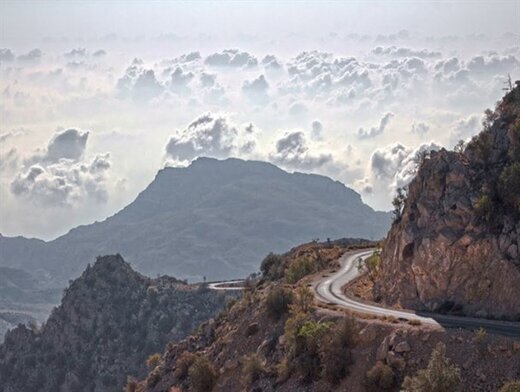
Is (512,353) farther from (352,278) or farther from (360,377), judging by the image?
(352,278)

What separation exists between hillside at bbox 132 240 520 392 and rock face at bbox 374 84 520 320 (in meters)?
9.82

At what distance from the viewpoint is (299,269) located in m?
116

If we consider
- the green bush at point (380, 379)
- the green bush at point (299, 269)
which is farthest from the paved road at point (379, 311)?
the green bush at point (380, 379)

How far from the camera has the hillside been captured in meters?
58.2

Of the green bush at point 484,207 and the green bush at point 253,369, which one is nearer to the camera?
the green bush at point 253,369

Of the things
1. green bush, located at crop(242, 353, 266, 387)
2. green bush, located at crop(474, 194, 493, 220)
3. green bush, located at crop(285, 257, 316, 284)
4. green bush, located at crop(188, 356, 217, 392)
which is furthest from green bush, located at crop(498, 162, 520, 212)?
green bush, located at crop(285, 257, 316, 284)

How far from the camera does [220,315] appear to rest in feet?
333

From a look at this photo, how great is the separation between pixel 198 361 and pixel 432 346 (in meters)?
28.9

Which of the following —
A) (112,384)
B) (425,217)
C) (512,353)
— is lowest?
(112,384)

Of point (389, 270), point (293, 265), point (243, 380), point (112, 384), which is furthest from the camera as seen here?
point (112, 384)

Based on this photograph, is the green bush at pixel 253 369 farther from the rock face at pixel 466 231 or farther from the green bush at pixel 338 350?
the rock face at pixel 466 231

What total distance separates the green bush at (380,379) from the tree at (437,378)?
3614 millimetres

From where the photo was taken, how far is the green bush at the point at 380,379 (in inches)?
2384

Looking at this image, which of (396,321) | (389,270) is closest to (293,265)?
(389,270)
